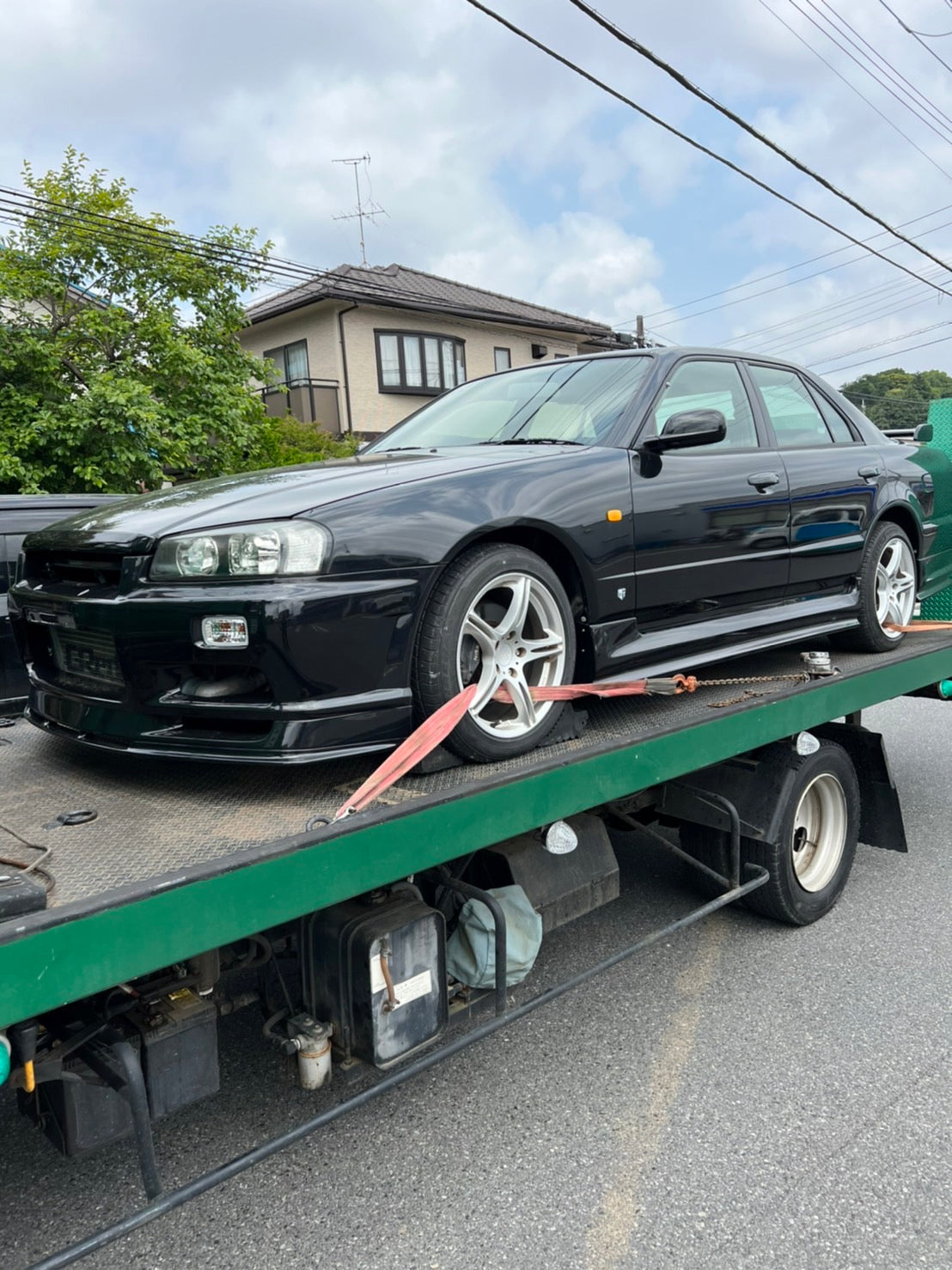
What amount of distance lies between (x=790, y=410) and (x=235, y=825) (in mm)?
3357

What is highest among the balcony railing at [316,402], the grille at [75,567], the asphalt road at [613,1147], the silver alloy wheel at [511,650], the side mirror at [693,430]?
the balcony railing at [316,402]

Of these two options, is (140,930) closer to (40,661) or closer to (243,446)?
(40,661)

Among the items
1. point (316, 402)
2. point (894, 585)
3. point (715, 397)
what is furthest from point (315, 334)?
point (715, 397)

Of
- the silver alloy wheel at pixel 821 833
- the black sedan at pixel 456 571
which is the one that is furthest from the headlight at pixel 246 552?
the silver alloy wheel at pixel 821 833

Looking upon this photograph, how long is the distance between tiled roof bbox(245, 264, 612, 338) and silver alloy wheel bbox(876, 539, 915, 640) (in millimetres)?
18406

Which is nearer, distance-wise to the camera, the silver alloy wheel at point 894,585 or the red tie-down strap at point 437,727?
the red tie-down strap at point 437,727

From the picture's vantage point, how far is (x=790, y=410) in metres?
4.45

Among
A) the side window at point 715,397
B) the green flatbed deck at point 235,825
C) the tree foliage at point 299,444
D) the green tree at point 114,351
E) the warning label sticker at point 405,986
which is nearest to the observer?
the green flatbed deck at point 235,825

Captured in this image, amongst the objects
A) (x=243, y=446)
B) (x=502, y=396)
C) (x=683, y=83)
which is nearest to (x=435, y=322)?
(x=243, y=446)

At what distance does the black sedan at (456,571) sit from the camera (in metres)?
2.40

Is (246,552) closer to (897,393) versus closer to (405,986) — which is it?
(405,986)

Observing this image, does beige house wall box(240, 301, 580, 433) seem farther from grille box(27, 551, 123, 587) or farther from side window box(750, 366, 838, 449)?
grille box(27, 551, 123, 587)

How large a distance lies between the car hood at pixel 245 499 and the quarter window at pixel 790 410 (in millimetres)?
1516

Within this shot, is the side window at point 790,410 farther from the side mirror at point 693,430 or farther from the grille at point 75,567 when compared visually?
the grille at point 75,567
